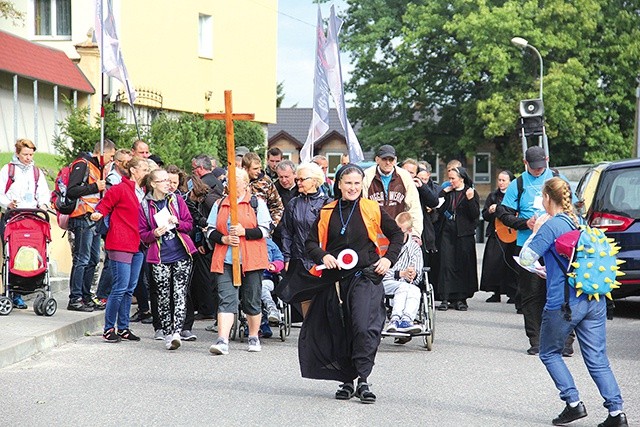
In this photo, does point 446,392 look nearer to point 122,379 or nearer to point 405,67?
point 122,379

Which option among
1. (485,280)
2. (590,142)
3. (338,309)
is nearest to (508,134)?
(590,142)

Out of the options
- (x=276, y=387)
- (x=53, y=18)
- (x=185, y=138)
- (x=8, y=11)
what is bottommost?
(x=276, y=387)

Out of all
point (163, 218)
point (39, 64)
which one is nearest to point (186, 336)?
point (163, 218)

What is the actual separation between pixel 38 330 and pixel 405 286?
3.57m

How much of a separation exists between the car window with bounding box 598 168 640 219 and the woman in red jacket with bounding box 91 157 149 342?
18.1 ft

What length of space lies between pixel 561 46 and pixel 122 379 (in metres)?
50.1

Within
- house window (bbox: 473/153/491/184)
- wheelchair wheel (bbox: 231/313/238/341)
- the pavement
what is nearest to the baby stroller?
the pavement

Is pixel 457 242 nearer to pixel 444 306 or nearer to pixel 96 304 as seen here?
pixel 444 306

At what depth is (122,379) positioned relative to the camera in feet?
33.2

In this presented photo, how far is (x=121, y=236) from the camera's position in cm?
1247

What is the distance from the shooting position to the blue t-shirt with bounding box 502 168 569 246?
12.5 m

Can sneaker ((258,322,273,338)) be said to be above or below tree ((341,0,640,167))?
below

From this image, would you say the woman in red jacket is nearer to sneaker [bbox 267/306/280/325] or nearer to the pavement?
the pavement

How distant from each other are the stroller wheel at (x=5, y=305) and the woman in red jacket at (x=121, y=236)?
1504mm
